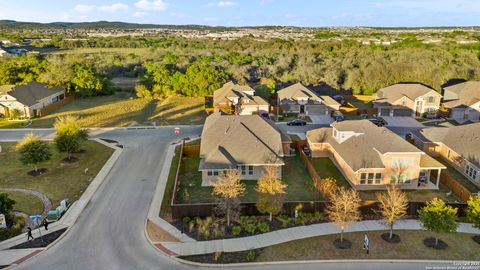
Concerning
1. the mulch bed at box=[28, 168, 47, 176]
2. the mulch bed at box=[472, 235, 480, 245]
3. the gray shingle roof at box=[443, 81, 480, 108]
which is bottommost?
the mulch bed at box=[472, 235, 480, 245]

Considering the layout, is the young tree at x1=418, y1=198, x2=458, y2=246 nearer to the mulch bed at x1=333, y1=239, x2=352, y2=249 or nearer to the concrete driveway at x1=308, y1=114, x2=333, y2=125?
the mulch bed at x1=333, y1=239, x2=352, y2=249

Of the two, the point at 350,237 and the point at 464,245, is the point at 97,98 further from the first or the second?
the point at 464,245

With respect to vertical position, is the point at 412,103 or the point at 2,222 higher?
the point at 412,103

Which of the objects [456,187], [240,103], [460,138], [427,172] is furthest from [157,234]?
[240,103]

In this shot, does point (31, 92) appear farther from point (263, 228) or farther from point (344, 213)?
point (344, 213)

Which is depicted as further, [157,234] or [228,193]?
[228,193]

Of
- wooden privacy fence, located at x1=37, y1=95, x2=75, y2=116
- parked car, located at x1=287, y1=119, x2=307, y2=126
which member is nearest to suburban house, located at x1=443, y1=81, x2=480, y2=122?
parked car, located at x1=287, y1=119, x2=307, y2=126

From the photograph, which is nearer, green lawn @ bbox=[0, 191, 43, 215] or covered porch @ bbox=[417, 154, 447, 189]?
green lawn @ bbox=[0, 191, 43, 215]
